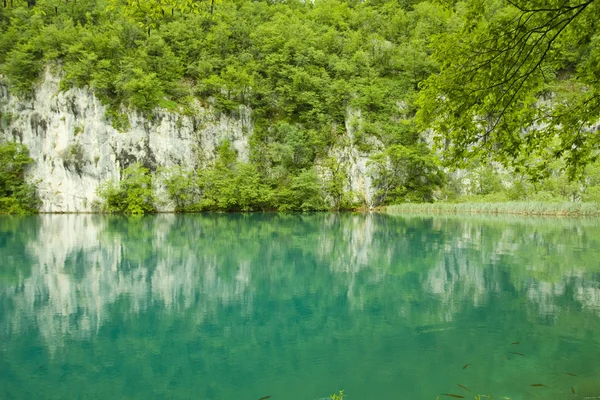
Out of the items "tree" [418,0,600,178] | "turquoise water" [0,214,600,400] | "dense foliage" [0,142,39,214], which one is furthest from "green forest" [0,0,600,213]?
"tree" [418,0,600,178]

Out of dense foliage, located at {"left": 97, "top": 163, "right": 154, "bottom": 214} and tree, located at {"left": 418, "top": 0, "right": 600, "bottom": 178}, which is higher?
tree, located at {"left": 418, "top": 0, "right": 600, "bottom": 178}

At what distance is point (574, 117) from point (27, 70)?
46948 mm

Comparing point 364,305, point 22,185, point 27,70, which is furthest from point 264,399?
point 27,70

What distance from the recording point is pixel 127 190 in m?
35.5

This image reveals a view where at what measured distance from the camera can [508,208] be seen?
104 ft

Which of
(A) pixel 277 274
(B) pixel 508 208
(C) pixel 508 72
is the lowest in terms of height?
(A) pixel 277 274

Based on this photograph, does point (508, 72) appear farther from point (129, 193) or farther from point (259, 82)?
point (259, 82)

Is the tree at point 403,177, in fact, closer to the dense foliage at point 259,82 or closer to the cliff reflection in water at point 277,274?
the dense foliage at point 259,82

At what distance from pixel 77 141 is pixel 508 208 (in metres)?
39.7

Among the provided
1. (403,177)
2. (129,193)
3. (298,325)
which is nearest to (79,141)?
(129,193)

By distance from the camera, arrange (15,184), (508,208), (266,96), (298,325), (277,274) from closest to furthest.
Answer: (298,325)
(277,274)
(508,208)
(15,184)
(266,96)

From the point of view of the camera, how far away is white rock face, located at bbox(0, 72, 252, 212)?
1431 inches

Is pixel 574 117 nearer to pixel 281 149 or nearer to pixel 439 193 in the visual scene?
pixel 281 149

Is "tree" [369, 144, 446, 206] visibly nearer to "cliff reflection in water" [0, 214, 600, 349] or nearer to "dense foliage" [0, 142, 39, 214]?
"cliff reflection in water" [0, 214, 600, 349]
